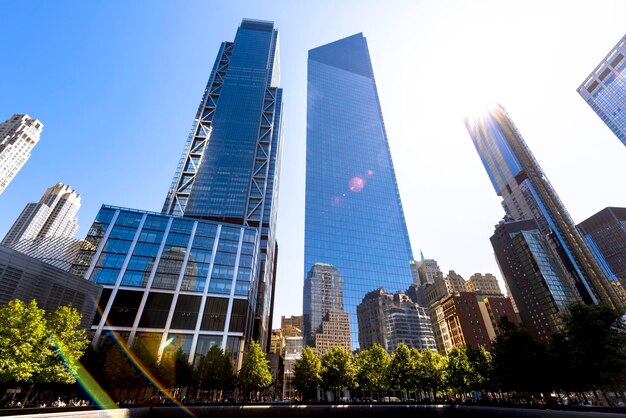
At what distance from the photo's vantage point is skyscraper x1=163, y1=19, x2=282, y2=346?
10469cm

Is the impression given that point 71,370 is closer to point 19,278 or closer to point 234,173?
point 19,278

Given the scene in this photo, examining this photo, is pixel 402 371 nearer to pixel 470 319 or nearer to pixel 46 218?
pixel 470 319

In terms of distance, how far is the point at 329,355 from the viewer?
174 feet

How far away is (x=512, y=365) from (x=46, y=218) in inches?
9431

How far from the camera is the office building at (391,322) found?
357 feet

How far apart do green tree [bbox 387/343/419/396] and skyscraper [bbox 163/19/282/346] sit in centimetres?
4936

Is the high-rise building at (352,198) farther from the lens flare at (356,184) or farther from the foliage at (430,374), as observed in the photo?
the foliage at (430,374)

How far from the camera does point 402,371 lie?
52156 millimetres

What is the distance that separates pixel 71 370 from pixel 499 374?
164ft

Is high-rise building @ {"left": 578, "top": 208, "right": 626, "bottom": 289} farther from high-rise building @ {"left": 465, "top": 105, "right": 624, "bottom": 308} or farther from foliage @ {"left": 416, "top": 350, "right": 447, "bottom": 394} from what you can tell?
foliage @ {"left": 416, "top": 350, "right": 447, "bottom": 394}

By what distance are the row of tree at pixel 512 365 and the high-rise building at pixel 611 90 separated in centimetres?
13817

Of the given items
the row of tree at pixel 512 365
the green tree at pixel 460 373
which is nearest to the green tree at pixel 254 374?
the row of tree at pixel 512 365

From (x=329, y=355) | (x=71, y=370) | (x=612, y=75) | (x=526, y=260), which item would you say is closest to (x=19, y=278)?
(x=71, y=370)

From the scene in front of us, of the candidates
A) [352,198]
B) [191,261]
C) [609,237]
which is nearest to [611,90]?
[609,237]
